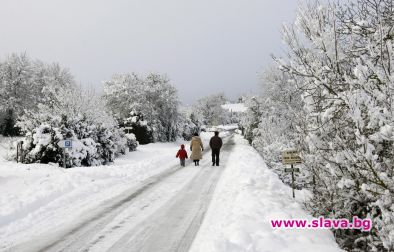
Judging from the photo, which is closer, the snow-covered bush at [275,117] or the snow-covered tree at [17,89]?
the snow-covered bush at [275,117]

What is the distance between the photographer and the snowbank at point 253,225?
20.1 ft

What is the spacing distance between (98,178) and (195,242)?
8724 mm

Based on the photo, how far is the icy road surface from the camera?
657cm

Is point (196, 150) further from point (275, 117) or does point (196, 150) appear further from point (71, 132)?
point (275, 117)

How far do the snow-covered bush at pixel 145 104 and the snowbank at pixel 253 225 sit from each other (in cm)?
3534

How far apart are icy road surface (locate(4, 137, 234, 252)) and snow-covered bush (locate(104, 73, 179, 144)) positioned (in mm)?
33938

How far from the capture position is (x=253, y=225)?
7.11 m

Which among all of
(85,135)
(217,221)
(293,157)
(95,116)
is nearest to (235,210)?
(217,221)

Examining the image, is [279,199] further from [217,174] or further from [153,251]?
[217,174]

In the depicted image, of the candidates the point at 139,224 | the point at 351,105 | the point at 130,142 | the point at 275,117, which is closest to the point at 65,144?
the point at 139,224

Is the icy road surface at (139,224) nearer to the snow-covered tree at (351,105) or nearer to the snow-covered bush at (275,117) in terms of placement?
the snow-covered tree at (351,105)

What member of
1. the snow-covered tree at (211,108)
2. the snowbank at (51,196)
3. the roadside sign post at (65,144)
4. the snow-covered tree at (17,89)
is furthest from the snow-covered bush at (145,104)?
the snow-covered tree at (211,108)

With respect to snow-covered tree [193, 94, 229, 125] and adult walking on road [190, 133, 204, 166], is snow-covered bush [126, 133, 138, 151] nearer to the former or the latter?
adult walking on road [190, 133, 204, 166]

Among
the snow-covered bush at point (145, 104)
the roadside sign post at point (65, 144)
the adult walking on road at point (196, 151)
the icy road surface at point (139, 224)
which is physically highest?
the snow-covered bush at point (145, 104)
